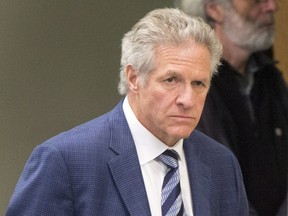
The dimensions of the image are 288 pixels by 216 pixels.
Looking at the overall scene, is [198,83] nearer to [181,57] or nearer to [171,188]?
[181,57]

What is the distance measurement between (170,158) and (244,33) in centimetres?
116

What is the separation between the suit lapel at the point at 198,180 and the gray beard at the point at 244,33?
3.21 ft

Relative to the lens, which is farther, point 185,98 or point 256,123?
point 256,123

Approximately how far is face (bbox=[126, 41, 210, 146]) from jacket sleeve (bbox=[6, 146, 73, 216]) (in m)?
0.29

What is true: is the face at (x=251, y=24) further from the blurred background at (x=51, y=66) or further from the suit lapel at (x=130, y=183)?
the suit lapel at (x=130, y=183)

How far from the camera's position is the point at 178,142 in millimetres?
2375

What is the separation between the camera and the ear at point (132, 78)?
89.7 inches

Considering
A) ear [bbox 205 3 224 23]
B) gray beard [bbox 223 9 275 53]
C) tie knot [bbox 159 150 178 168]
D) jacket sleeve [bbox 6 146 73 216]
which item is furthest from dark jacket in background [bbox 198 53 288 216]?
jacket sleeve [bbox 6 146 73 216]

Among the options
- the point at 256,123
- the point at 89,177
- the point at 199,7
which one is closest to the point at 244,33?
the point at 199,7

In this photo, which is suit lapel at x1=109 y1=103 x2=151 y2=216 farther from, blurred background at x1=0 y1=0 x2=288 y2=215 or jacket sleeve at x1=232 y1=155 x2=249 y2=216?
blurred background at x1=0 y1=0 x2=288 y2=215

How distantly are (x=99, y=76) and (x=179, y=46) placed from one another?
6.11 feet

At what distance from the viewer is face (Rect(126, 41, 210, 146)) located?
7.24 feet

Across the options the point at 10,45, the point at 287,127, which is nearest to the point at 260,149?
the point at 287,127

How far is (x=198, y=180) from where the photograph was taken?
2400 mm
